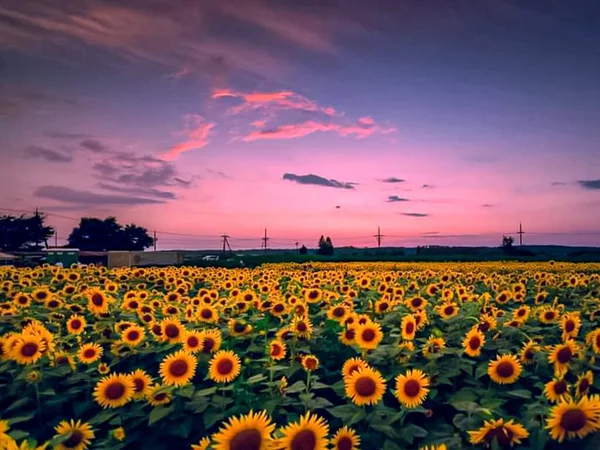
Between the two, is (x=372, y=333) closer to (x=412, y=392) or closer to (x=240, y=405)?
(x=412, y=392)

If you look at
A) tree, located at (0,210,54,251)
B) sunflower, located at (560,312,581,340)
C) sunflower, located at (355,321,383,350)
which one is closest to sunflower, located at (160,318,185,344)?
sunflower, located at (355,321,383,350)

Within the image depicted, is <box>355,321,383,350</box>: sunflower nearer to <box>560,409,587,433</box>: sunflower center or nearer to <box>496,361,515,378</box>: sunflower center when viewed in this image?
<box>496,361,515,378</box>: sunflower center

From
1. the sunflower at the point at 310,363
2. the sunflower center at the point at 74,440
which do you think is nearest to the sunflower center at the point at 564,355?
the sunflower at the point at 310,363

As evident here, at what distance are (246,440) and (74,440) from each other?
1.09 metres

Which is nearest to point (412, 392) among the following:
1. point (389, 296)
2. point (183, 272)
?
point (389, 296)

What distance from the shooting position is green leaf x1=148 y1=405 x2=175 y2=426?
299cm

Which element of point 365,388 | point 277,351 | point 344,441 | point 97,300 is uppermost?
point 97,300

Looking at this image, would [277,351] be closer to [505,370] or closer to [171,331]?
[171,331]

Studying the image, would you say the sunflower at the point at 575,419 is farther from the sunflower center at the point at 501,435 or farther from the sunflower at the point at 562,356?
the sunflower at the point at 562,356

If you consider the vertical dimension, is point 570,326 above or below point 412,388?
above

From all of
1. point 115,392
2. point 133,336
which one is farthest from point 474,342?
point 133,336

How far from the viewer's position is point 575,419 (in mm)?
2342

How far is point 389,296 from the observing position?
17.5ft

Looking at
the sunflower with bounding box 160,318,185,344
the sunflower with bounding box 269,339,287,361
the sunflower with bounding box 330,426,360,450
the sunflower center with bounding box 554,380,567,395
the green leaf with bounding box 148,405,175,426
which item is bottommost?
the green leaf with bounding box 148,405,175,426
